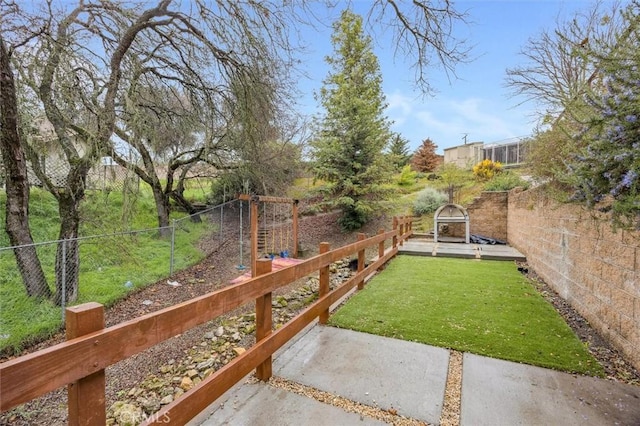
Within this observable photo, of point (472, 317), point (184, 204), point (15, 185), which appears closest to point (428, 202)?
point (184, 204)

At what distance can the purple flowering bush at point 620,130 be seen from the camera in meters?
1.84

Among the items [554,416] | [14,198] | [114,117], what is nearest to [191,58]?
[114,117]

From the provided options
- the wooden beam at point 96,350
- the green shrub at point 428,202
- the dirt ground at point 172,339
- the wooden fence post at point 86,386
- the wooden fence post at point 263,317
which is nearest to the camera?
the wooden beam at point 96,350

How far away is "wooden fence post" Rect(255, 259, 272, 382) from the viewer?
87.4 inches

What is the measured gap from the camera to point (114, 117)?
5.02 meters

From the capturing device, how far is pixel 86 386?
112 centimetres

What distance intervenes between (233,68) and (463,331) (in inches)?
189

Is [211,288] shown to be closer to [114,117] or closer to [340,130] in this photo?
[114,117]

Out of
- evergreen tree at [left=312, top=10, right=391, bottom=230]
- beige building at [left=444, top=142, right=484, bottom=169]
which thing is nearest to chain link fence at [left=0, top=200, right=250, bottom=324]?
evergreen tree at [left=312, top=10, right=391, bottom=230]

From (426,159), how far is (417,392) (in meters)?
22.7

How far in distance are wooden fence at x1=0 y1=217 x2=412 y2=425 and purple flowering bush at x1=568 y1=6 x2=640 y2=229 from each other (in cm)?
229

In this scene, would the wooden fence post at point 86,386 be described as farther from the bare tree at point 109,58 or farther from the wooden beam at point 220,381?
the bare tree at point 109,58

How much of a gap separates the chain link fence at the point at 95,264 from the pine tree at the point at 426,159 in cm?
1729

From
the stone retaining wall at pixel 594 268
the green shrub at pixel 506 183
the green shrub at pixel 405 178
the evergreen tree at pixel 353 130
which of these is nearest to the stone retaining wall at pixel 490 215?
the green shrub at pixel 506 183
